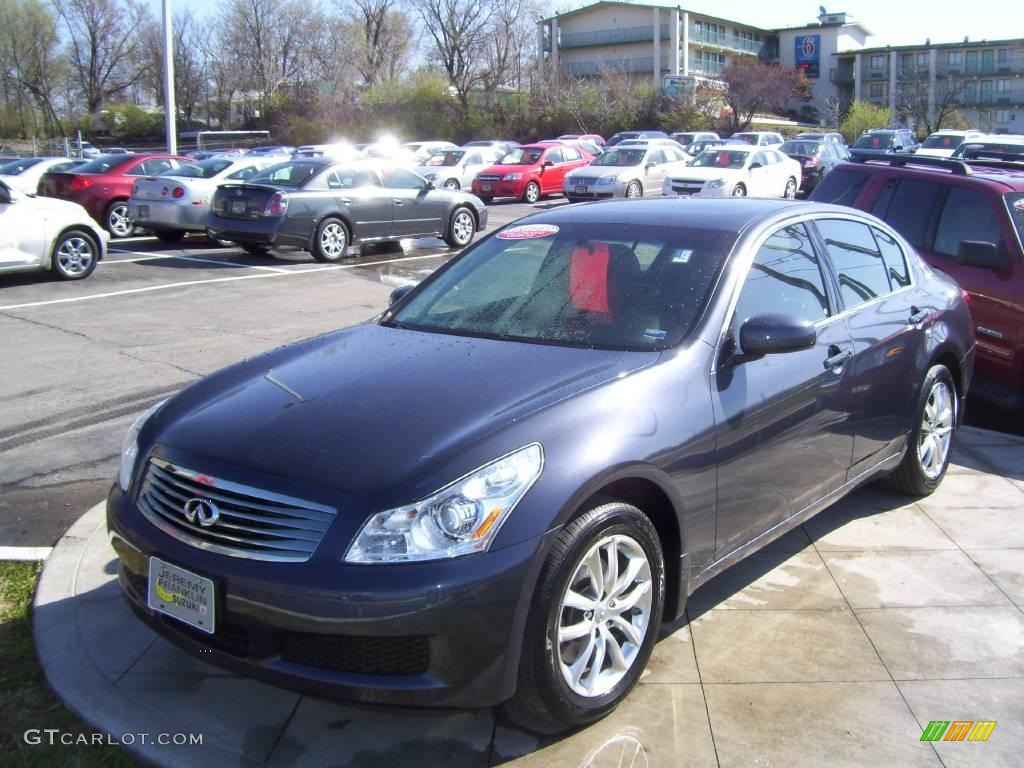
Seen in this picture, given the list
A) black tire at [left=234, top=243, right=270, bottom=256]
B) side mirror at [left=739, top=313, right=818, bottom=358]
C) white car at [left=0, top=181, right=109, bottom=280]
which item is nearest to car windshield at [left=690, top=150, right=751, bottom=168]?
black tire at [left=234, top=243, right=270, bottom=256]

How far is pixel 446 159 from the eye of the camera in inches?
1170

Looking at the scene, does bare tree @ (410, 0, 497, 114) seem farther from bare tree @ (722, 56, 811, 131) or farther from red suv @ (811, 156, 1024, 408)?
red suv @ (811, 156, 1024, 408)

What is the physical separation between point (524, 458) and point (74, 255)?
11.6m

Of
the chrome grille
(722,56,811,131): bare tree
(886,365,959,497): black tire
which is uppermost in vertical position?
(722,56,811,131): bare tree

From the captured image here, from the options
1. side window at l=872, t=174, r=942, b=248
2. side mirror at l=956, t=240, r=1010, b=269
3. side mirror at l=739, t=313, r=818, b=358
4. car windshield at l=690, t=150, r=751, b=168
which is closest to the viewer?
side mirror at l=739, t=313, r=818, b=358

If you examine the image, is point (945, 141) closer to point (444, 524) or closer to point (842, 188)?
point (842, 188)

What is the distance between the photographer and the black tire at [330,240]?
15.1m

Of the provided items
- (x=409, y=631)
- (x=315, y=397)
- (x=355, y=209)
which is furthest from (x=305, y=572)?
(x=355, y=209)

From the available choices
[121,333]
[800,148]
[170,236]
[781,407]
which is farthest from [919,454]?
[800,148]

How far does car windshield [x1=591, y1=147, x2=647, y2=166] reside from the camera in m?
26.4

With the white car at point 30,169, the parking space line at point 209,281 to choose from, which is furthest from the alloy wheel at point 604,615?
the white car at point 30,169

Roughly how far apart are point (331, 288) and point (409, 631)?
33.8 feet

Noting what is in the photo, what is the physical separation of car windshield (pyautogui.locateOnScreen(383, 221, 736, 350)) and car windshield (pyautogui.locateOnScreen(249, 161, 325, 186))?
1115cm

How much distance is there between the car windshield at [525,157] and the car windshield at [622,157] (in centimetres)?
225
